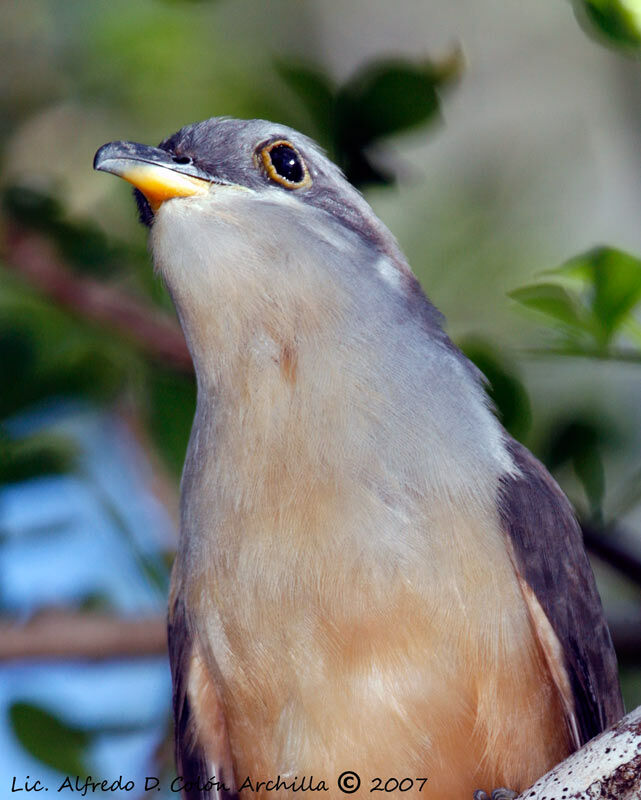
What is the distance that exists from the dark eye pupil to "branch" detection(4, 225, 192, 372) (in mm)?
979

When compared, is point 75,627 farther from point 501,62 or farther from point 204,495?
point 501,62

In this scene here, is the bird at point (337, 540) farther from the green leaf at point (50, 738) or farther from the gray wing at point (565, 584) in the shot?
the green leaf at point (50, 738)

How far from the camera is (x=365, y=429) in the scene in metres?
3.18

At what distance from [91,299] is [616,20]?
2.24 metres

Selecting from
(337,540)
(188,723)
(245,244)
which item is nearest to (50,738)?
(188,723)

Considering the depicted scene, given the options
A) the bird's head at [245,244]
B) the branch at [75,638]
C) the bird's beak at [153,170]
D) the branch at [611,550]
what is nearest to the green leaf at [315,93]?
the bird's head at [245,244]

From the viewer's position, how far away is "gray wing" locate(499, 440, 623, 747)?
3262 millimetres

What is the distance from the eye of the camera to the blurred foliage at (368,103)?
4074mm

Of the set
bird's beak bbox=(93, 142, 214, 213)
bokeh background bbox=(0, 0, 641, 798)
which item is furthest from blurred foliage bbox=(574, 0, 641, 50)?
bird's beak bbox=(93, 142, 214, 213)

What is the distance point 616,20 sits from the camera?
9.91 feet

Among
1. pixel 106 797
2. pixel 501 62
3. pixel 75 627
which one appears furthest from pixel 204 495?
pixel 501 62

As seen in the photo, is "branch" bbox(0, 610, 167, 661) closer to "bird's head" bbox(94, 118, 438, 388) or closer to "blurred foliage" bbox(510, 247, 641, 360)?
"bird's head" bbox(94, 118, 438, 388)

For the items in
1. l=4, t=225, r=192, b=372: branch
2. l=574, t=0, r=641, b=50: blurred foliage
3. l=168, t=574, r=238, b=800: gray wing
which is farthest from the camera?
l=4, t=225, r=192, b=372: branch

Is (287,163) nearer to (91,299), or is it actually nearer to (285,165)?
(285,165)
